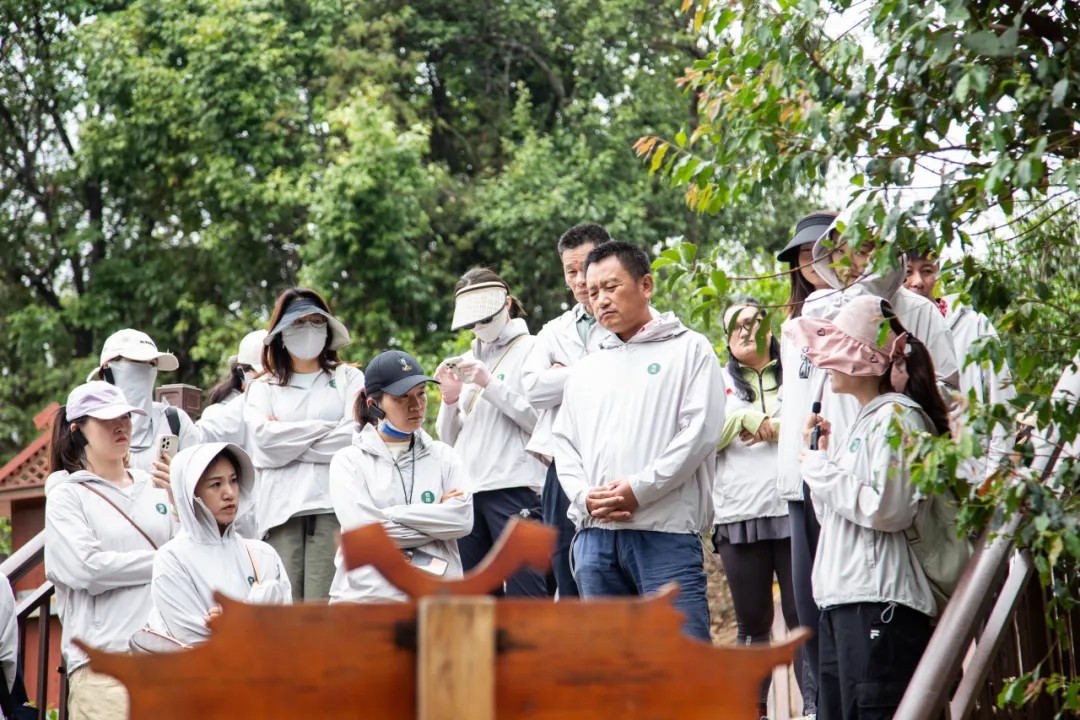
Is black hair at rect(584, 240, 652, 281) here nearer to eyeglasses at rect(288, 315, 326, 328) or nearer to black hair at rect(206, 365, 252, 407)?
eyeglasses at rect(288, 315, 326, 328)

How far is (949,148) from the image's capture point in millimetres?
3719

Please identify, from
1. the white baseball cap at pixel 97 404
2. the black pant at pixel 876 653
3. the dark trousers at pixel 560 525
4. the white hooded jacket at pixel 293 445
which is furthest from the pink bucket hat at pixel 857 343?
the white baseball cap at pixel 97 404

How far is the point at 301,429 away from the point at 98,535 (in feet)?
3.54

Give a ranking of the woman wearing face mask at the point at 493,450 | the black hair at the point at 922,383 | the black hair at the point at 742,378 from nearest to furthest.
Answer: the black hair at the point at 922,383, the black hair at the point at 742,378, the woman wearing face mask at the point at 493,450

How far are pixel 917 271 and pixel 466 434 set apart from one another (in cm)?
215

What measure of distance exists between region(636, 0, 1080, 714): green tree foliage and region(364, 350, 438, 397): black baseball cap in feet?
7.08

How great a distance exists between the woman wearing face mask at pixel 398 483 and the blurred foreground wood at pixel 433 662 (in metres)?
3.24

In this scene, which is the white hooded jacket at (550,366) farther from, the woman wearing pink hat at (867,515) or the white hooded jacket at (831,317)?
the woman wearing pink hat at (867,515)

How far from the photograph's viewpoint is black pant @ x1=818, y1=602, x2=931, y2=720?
13.8ft

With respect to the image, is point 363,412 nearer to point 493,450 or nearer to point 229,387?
point 493,450

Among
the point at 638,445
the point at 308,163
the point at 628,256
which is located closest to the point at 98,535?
the point at 638,445

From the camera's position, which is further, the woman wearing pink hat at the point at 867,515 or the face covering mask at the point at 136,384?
the face covering mask at the point at 136,384

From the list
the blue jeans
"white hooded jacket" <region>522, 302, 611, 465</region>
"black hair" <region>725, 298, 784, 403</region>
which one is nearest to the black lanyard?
"white hooded jacket" <region>522, 302, 611, 465</region>

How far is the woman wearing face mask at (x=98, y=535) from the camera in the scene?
5.59 m
